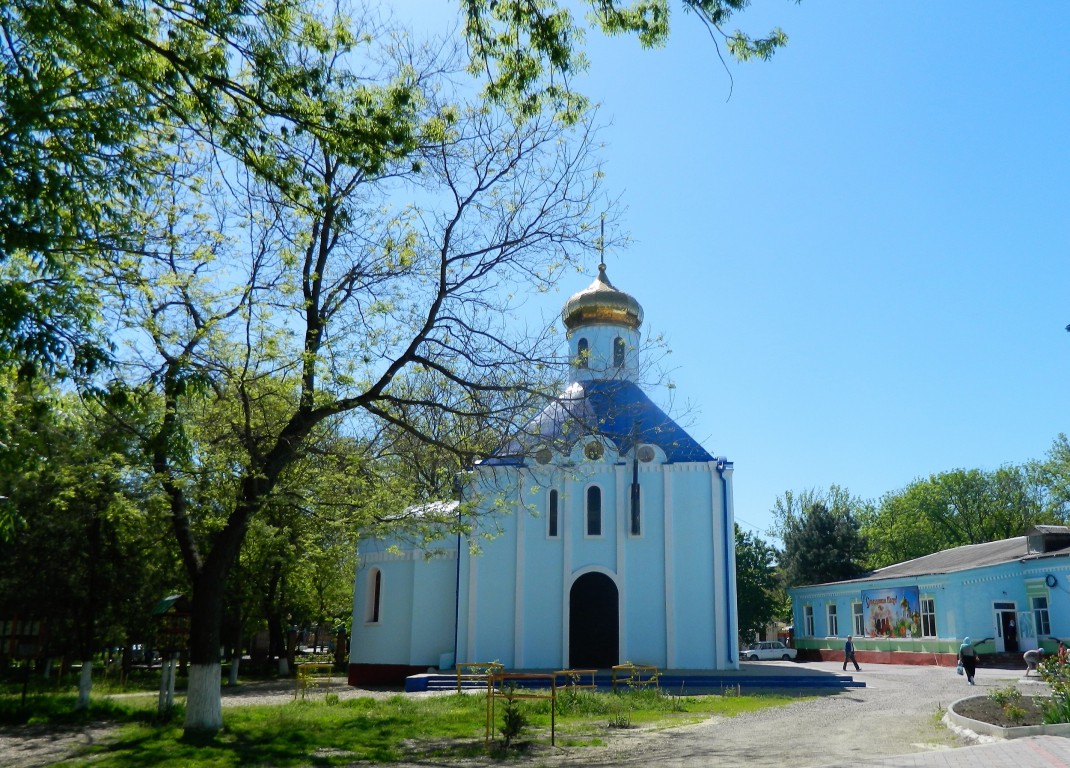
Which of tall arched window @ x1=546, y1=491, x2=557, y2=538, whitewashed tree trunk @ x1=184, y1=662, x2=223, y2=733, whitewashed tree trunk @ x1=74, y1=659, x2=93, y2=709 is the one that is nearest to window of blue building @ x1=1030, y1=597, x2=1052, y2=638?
tall arched window @ x1=546, y1=491, x2=557, y2=538

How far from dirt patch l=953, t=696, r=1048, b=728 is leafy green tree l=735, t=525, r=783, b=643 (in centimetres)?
3071

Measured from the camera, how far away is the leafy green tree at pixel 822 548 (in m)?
42.7

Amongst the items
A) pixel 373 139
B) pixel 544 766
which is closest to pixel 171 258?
pixel 373 139

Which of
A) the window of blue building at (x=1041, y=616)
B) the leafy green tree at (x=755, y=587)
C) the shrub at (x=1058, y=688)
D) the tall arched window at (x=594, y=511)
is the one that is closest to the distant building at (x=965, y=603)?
the window of blue building at (x=1041, y=616)

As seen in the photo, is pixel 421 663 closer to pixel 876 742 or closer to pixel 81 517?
pixel 81 517

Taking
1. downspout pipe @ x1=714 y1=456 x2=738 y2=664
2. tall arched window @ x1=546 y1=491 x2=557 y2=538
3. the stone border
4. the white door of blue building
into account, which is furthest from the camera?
the white door of blue building

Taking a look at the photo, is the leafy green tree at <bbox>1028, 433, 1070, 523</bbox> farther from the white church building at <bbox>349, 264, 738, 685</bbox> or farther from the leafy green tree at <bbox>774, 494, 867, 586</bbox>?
the white church building at <bbox>349, 264, 738, 685</bbox>

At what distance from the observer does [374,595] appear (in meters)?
26.3

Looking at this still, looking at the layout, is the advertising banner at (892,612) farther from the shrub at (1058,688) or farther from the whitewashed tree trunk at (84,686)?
the whitewashed tree trunk at (84,686)

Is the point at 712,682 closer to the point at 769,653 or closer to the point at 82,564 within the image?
the point at 82,564

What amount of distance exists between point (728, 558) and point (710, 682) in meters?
4.58

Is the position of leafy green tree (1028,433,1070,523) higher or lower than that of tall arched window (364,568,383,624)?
higher

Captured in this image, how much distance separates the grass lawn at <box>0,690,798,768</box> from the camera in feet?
36.1

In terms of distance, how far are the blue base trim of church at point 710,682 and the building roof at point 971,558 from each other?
31.8 feet
